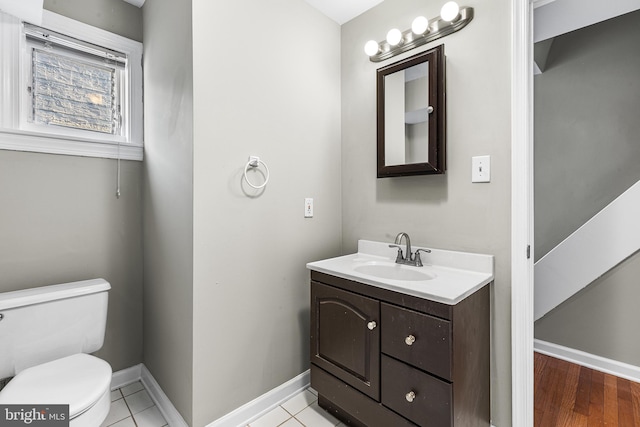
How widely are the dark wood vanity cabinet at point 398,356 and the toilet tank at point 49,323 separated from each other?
3.85 feet

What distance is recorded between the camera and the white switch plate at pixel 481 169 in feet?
4.76

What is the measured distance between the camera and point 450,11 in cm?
149

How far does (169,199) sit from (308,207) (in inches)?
31.3

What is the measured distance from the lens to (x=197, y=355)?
141 centimetres

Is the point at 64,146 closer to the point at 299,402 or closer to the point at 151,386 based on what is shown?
the point at 151,386

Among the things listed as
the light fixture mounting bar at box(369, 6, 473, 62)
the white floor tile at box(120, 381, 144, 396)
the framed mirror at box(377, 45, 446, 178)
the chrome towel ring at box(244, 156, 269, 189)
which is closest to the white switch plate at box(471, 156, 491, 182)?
the framed mirror at box(377, 45, 446, 178)

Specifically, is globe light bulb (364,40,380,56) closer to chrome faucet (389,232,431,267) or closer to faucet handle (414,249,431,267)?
chrome faucet (389,232,431,267)

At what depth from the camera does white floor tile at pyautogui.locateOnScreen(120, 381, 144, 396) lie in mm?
1832

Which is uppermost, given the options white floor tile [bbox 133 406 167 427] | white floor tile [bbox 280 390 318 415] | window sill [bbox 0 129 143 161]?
window sill [bbox 0 129 143 161]

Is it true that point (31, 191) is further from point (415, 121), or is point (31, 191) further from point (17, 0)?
point (415, 121)

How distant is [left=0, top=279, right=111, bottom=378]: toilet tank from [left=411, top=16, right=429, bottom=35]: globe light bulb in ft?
7.17

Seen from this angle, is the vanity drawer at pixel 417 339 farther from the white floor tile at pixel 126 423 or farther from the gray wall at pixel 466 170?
the white floor tile at pixel 126 423

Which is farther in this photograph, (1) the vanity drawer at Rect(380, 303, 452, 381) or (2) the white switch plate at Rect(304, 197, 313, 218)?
(2) the white switch plate at Rect(304, 197, 313, 218)

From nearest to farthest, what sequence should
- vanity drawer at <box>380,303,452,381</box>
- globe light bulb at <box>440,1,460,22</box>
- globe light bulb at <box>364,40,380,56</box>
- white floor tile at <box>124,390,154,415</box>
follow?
1. vanity drawer at <box>380,303,452,381</box>
2. globe light bulb at <box>440,1,460,22</box>
3. white floor tile at <box>124,390,154,415</box>
4. globe light bulb at <box>364,40,380,56</box>
